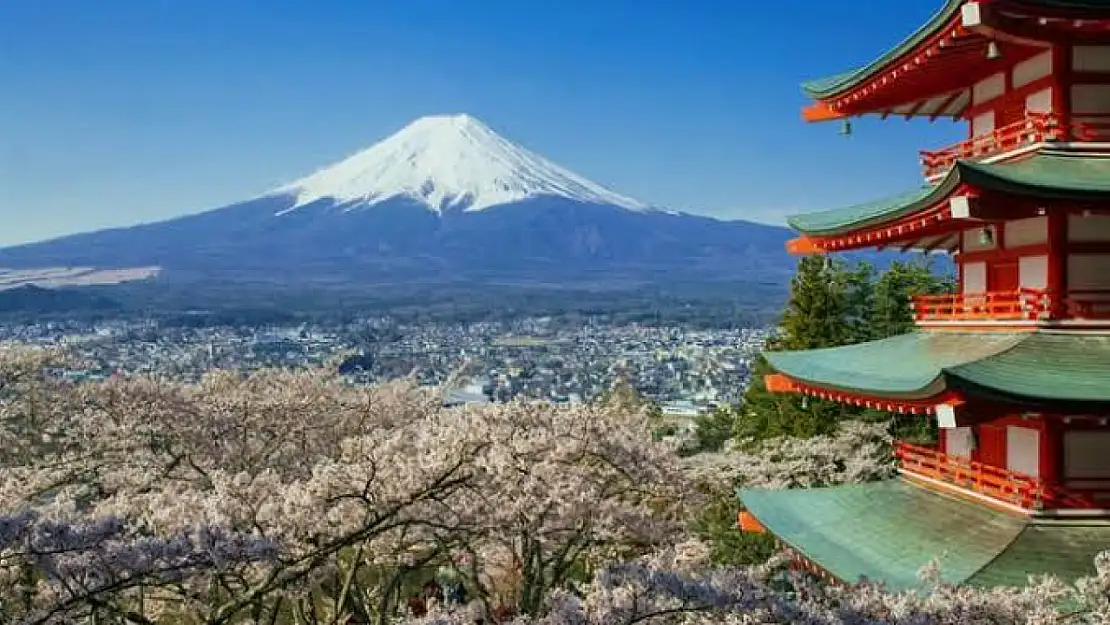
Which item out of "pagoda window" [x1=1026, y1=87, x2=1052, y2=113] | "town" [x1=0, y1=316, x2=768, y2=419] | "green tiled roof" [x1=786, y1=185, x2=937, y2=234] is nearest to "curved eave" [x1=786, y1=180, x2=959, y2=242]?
"green tiled roof" [x1=786, y1=185, x2=937, y2=234]

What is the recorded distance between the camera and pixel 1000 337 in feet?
29.4

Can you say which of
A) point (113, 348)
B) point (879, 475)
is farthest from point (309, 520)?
point (113, 348)

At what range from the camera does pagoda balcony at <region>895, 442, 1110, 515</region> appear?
8.15 m

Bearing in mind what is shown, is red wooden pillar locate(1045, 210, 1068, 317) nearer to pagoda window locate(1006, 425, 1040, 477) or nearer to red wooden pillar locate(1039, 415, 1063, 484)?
red wooden pillar locate(1039, 415, 1063, 484)

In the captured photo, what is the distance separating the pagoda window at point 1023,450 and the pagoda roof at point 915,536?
0.50 m

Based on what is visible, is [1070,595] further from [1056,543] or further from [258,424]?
[258,424]

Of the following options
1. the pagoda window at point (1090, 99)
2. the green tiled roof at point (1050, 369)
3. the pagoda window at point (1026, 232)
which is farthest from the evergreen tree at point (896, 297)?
the green tiled roof at point (1050, 369)

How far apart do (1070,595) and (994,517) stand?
4.62ft

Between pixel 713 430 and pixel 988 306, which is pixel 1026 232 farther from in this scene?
pixel 713 430

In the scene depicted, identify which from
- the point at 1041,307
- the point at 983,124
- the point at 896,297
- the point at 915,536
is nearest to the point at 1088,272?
the point at 1041,307

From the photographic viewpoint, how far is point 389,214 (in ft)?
547

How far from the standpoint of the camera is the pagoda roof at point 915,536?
25.3ft

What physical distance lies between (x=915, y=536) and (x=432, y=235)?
509 ft

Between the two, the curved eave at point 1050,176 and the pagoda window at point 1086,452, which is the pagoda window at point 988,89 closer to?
the curved eave at point 1050,176
